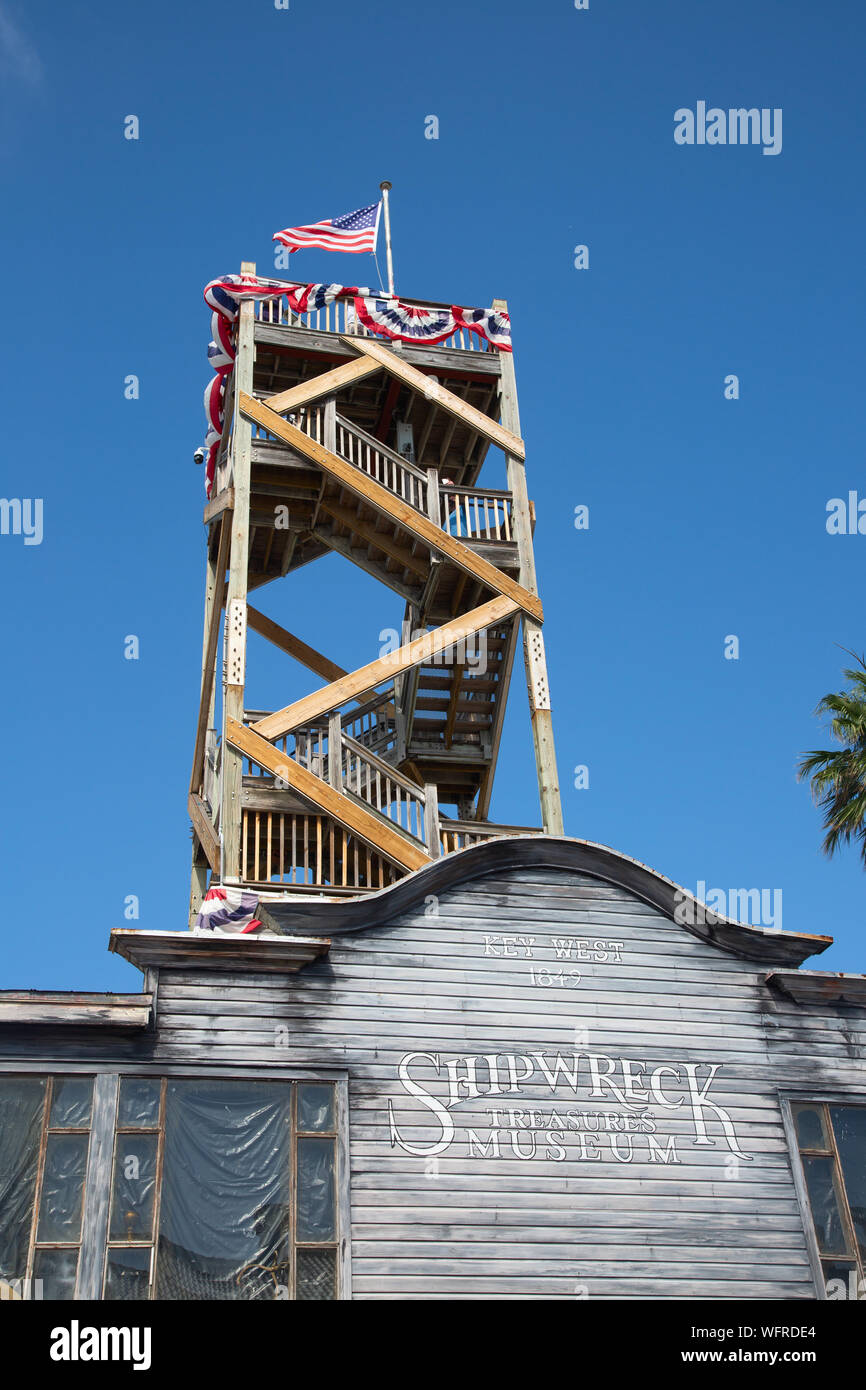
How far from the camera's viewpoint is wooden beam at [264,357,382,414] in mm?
22250

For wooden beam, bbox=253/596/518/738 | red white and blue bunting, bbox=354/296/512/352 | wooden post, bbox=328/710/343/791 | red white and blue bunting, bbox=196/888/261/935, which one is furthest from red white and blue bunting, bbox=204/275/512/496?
red white and blue bunting, bbox=196/888/261/935

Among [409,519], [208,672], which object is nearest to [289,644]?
[208,672]

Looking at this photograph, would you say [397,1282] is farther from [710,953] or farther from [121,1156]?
[710,953]

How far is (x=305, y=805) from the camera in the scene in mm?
19094

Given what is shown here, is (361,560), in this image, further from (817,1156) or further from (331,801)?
(817,1156)

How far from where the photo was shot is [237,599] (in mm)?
20453

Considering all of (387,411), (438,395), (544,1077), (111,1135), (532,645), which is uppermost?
(387,411)

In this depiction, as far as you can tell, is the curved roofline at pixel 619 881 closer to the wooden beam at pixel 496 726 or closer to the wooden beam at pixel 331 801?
the wooden beam at pixel 331 801

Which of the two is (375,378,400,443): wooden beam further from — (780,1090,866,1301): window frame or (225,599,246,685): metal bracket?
(780,1090,866,1301): window frame

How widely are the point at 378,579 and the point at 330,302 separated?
4922mm

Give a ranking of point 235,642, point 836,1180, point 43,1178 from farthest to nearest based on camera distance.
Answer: point 235,642 < point 836,1180 < point 43,1178

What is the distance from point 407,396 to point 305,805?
913cm

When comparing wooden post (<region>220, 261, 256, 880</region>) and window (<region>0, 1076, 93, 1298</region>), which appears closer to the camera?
window (<region>0, 1076, 93, 1298</region>)
